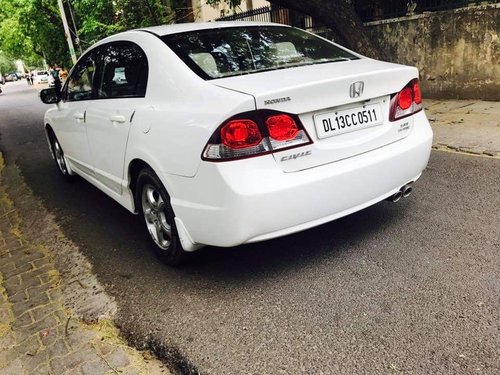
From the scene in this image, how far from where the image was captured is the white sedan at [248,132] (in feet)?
8.39

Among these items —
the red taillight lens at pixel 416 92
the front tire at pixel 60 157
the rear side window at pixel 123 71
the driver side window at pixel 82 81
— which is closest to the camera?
the red taillight lens at pixel 416 92

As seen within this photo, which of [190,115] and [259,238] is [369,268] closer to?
[259,238]

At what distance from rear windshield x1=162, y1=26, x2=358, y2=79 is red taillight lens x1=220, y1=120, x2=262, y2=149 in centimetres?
54

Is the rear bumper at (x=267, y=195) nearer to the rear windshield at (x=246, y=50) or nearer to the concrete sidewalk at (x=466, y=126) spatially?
the rear windshield at (x=246, y=50)

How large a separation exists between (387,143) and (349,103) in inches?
17.2

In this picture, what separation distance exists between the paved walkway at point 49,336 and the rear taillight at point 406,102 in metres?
2.17

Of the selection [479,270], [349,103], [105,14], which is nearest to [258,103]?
[349,103]

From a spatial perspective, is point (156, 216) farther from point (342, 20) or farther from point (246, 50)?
point (342, 20)

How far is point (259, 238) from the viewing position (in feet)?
8.76

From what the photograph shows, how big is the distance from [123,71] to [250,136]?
1.64m

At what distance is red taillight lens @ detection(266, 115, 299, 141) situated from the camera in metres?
2.57

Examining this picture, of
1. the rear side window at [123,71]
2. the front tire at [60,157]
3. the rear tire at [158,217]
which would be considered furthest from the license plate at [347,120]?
the front tire at [60,157]

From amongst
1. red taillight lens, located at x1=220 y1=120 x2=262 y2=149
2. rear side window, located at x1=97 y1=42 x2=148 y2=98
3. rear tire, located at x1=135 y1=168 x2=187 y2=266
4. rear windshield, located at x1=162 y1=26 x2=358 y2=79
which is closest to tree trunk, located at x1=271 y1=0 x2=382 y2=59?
rear windshield, located at x1=162 y1=26 x2=358 y2=79

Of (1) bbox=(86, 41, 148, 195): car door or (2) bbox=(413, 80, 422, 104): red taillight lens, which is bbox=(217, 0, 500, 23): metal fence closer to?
(2) bbox=(413, 80, 422, 104): red taillight lens
